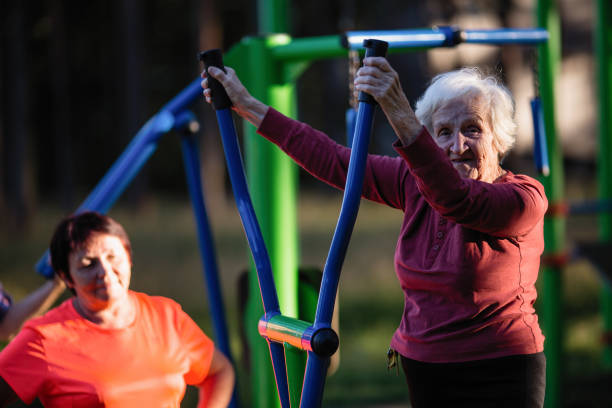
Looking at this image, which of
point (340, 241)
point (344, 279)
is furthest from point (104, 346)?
point (344, 279)

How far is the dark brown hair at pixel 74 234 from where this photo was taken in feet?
6.28

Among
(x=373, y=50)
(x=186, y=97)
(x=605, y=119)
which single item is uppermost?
(x=373, y=50)

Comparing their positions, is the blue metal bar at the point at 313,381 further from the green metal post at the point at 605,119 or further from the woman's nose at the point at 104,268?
the green metal post at the point at 605,119

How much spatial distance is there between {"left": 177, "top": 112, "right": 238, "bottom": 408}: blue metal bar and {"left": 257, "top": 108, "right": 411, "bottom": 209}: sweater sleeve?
993 millimetres

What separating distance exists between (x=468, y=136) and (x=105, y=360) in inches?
38.5

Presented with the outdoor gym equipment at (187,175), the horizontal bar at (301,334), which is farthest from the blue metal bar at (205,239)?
the horizontal bar at (301,334)

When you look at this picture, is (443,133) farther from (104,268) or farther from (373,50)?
(104,268)

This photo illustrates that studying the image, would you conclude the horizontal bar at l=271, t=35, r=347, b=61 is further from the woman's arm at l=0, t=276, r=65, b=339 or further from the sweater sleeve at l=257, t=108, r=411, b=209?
the woman's arm at l=0, t=276, r=65, b=339

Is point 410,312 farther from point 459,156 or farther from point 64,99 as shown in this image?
point 64,99

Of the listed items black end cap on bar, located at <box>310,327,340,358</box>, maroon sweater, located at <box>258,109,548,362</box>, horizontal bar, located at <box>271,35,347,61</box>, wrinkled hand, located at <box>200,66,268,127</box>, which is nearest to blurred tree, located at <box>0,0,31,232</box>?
horizontal bar, located at <box>271,35,347,61</box>

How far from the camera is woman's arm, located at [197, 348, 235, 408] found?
193cm

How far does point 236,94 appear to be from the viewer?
186 centimetres

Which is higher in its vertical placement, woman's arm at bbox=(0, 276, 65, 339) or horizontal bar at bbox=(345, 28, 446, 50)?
horizontal bar at bbox=(345, 28, 446, 50)

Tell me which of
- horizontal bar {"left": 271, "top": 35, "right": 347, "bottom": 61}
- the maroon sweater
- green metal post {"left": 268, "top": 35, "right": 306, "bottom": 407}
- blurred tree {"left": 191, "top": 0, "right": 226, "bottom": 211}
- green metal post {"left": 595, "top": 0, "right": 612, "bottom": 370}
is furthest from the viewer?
blurred tree {"left": 191, "top": 0, "right": 226, "bottom": 211}
